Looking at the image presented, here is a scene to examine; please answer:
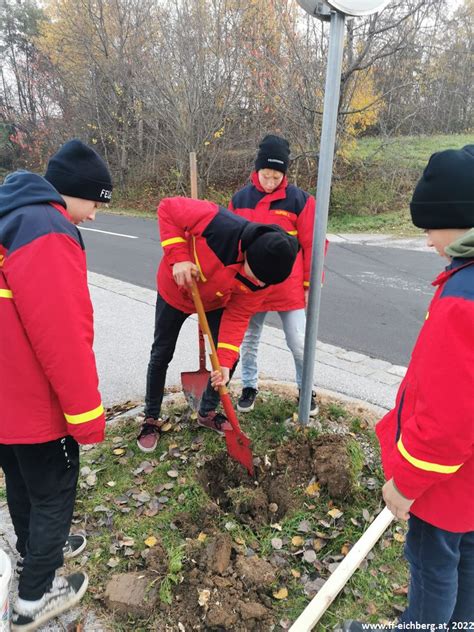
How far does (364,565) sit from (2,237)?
2.09 metres

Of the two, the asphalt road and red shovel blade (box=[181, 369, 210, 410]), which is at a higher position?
red shovel blade (box=[181, 369, 210, 410])

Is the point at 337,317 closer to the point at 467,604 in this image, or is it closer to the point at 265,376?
the point at 265,376

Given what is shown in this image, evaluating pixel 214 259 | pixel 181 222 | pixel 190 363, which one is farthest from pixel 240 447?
pixel 190 363

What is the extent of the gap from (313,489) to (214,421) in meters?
0.86

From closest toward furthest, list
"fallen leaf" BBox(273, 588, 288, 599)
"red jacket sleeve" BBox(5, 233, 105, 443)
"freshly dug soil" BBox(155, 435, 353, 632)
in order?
"red jacket sleeve" BBox(5, 233, 105, 443)
"freshly dug soil" BBox(155, 435, 353, 632)
"fallen leaf" BBox(273, 588, 288, 599)

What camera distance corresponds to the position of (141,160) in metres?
19.8

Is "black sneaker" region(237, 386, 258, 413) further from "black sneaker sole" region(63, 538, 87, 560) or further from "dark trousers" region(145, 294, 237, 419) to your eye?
"black sneaker sole" region(63, 538, 87, 560)

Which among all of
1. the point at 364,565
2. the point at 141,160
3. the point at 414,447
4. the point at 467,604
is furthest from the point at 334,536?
the point at 141,160

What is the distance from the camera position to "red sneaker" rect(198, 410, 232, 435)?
124 inches

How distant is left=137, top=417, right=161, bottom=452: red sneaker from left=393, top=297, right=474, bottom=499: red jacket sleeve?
1.93m

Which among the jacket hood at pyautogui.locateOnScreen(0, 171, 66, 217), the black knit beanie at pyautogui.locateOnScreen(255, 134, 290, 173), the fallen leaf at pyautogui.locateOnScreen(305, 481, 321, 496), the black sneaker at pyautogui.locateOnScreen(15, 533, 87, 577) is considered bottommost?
the black sneaker at pyautogui.locateOnScreen(15, 533, 87, 577)

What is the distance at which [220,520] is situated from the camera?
2443 mm

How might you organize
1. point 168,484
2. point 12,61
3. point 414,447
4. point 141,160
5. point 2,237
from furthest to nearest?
point 12,61
point 141,160
point 168,484
point 2,237
point 414,447

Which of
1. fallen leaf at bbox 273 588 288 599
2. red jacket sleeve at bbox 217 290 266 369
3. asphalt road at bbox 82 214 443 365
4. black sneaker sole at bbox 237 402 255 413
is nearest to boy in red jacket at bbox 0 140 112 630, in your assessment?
fallen leaf at bbox 273 588 288 599
